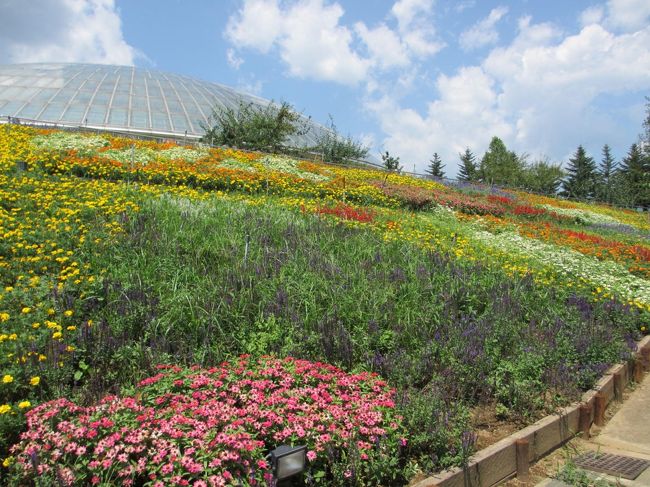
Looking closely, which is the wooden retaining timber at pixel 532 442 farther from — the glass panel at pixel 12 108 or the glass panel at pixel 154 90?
the glass panel at pixel 154 90

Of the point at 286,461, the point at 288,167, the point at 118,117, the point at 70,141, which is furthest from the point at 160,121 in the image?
the point at 286,461

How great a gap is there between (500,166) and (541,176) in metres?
6.39

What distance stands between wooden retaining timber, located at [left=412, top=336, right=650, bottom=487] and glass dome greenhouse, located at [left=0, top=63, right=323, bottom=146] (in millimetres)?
30945

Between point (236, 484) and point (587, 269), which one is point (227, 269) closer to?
point (236, 484)

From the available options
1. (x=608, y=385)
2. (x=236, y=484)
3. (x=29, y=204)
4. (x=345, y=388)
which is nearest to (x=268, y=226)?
(x=29, y=204)

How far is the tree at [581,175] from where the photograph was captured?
64.6 m

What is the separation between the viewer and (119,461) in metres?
2.65

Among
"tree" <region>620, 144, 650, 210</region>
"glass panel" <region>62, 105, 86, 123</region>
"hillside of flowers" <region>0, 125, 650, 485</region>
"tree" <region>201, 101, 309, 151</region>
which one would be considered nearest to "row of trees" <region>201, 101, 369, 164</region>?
"tree" <region>201, 101, 309, 151</region>

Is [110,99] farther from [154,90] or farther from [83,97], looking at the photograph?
[154,90]

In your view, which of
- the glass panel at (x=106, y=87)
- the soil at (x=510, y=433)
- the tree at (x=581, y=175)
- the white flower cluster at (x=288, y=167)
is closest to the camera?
the soil at (x=510, y=433)

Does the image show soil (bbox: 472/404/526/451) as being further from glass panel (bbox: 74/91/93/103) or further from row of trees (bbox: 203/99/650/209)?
glass panel (bbox: 74/91/93/103)

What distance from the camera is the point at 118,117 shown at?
33156 mm

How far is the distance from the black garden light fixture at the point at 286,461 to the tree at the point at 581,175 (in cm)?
6955

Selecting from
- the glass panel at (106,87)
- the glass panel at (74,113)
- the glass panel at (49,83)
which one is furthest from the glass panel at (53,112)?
the glass panel at (49,83)
